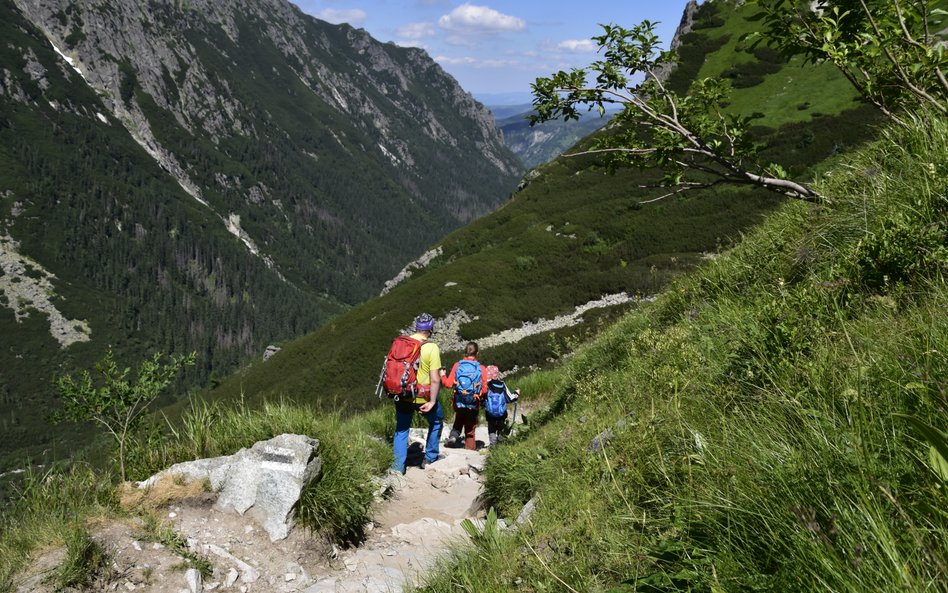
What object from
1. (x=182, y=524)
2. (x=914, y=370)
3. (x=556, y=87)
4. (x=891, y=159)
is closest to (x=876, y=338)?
(x=914, y=370)

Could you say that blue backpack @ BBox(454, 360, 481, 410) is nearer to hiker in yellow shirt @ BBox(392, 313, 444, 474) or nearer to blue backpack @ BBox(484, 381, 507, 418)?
blue backpack @ BBox(484, 381, 507, 418)

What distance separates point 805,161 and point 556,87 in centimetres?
4263

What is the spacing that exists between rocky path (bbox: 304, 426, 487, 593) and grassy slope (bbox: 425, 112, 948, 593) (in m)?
0.82

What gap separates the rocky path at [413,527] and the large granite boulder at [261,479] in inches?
28.8

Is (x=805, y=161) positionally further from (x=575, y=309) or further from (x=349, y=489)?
(x=349, y=489)

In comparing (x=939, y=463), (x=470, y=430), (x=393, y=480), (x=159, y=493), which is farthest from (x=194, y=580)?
(x=470, y=430)

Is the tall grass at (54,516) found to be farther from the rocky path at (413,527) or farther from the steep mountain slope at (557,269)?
the steep mountain slope at (557,269)

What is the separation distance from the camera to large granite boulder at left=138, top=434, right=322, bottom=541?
4992 millimetres

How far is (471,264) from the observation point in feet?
157

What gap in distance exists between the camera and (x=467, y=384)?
9578 mm

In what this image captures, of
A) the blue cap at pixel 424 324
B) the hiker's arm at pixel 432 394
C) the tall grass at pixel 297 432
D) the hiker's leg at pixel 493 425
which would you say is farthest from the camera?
the hiker's leg at pixel 493 425

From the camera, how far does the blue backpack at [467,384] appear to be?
31.4 ft

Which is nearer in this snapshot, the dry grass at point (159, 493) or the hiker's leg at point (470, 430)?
the dry grass at point (159, 493)

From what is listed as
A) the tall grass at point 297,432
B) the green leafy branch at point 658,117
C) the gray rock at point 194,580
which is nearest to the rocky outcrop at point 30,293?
the tall grass at point 297,432
